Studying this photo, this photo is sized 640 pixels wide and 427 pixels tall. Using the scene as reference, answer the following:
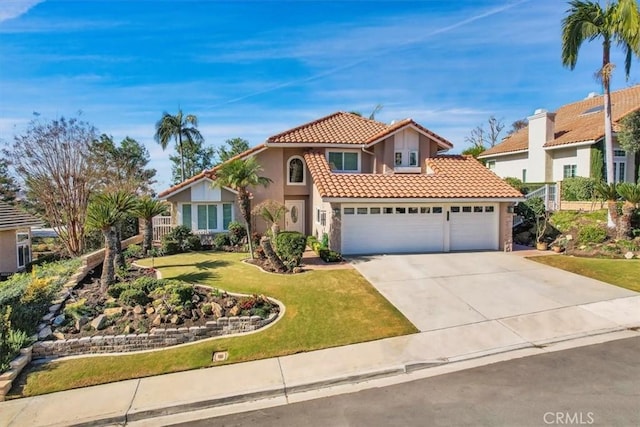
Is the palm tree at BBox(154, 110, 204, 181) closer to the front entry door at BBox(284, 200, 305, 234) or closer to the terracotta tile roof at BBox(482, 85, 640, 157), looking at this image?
the front entry door at BBox(284, 200, 305, 234)

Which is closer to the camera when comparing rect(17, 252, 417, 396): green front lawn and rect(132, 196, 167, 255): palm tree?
rect(17, 252, 417, 396): green front lawn

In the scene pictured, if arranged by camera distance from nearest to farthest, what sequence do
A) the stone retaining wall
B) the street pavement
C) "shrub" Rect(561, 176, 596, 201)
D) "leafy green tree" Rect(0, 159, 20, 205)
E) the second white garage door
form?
the street pavement
the stone retaining wall
the second white garage door
"shrub" Rect(561, 176, 596, 201)
"leafy green tree" Rect(0, 159, 20, 205)

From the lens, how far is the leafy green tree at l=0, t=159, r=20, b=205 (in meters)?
31.6

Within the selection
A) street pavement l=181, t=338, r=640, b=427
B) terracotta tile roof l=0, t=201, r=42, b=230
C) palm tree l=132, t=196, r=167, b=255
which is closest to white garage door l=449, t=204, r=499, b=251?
street pavement l=181, t=338, r=640, b=427

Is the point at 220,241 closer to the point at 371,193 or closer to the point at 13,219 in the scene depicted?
the point at 371,193

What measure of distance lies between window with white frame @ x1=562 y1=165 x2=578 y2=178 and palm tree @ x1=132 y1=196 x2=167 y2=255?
88.0 feet

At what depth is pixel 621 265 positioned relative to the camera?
46.9ft

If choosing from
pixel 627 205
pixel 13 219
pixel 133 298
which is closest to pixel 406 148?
pixel 627 205

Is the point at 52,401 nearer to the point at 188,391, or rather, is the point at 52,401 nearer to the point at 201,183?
the point at 188,391

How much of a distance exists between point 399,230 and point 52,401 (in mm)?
14200

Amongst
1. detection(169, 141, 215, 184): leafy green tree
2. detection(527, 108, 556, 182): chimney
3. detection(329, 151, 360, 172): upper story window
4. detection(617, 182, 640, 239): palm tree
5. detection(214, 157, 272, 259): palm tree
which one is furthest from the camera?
detection(169, 141, 215, 184): leafy green tree

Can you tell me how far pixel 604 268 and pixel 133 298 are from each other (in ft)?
56.3

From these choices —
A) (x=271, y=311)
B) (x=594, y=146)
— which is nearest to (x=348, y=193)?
(x=271, y=311)

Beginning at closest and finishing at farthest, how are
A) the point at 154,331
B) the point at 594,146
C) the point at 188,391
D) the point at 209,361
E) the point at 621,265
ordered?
the point at 188,391 → the point at 209,361 → the point at 154,331 → the point at 621,265 → the point at 594,146
